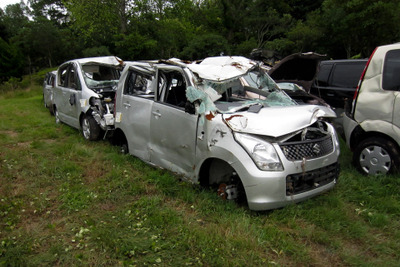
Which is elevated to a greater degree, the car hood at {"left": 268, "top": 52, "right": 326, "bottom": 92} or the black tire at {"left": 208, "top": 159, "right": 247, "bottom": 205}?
the car hood at {"left": 268, "top": 52, "right": 326, "bottom": 92}

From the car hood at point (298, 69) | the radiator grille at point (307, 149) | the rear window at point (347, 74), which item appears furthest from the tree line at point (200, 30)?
the radiator grille at point (307, 149)

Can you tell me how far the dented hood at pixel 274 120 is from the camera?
3.19 meters

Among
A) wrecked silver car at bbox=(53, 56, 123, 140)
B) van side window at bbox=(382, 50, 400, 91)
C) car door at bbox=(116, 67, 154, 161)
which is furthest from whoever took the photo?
wrecked silver car at bbox=(53, 56, 123, 140)

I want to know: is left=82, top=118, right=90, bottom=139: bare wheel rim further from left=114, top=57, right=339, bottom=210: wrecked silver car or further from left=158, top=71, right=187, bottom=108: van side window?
left=158, top=71, right=187, bottom=108: van side window

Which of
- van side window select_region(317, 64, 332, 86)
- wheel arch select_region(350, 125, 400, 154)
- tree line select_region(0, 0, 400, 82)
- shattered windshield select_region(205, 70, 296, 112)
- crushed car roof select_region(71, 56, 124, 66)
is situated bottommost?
wheel arch select_region(350, 125, 400, 154)

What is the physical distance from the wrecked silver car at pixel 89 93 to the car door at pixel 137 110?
1.01 m

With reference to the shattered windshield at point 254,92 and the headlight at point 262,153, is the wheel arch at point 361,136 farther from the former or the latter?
the headlight at point 262,153

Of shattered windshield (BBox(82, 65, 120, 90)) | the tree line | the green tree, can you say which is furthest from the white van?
the green tree

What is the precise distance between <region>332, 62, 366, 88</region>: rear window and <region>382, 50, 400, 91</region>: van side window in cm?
195

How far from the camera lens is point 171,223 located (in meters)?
3.20

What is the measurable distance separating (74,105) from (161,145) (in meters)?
3.65

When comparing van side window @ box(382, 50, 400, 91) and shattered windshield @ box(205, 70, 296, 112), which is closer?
van side window @ box(382, 50, 400, 91)

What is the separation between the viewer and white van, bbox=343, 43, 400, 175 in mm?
4070

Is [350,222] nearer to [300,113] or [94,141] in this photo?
[300,113]
